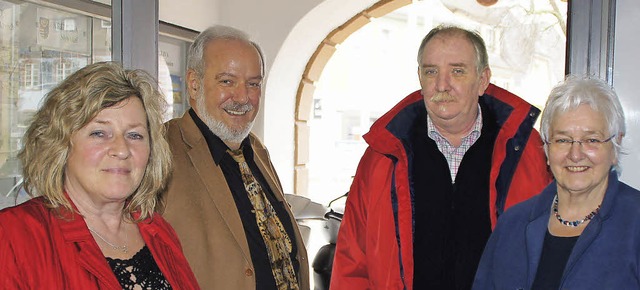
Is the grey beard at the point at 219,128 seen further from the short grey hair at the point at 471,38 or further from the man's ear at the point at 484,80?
the man's ear at the point at 484,80

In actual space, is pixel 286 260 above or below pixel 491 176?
below

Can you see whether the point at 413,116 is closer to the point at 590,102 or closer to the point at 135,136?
the point at 590,102

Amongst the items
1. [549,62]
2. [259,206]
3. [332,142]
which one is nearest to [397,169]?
[259,206]

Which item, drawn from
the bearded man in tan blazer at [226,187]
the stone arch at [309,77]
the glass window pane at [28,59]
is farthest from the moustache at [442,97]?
the stone arch at [309,77]

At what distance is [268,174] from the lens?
89.0 inches

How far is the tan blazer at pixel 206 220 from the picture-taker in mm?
1873

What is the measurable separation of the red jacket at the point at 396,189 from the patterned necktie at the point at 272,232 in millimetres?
173

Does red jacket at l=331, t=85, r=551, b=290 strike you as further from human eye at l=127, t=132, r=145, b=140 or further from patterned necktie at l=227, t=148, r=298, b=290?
human eye at l=127, t=132, r=145, b=140

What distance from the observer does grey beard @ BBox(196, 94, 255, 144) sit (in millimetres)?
2105

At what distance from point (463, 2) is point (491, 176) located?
190 inches

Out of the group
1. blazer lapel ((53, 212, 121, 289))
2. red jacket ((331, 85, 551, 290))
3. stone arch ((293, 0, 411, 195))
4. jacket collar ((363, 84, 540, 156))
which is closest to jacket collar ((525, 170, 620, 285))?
red jacket ((331, 85, 551, 290))

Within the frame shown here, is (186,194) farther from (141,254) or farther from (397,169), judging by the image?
(397,169)

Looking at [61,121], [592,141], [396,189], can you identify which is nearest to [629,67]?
[592,141]

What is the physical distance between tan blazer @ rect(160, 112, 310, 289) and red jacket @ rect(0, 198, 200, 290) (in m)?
0.42
